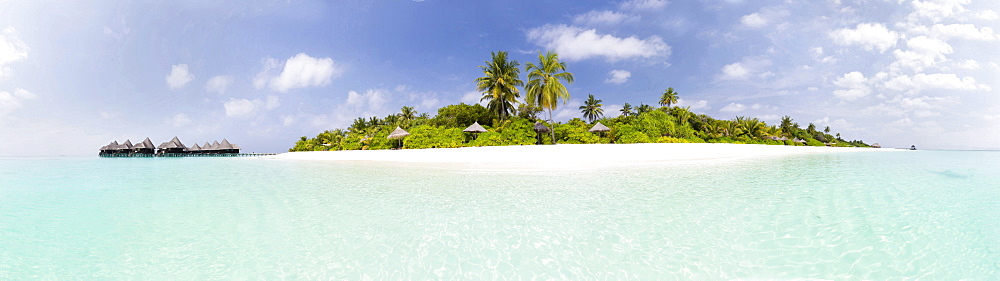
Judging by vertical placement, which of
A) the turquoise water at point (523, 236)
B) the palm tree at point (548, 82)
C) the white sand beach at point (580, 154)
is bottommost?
the turquoise water at point (523, 236)

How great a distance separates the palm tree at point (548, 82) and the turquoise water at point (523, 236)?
2060 centimetres

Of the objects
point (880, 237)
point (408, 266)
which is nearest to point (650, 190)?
point (880, 237)

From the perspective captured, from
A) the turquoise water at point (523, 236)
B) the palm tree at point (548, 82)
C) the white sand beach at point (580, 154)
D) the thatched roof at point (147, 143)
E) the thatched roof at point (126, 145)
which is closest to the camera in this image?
the turquoise water at point (523, 236)

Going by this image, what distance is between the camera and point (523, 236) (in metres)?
3.85

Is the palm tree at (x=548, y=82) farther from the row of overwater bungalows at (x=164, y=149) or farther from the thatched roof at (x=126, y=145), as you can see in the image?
the thatched roof at (x=126, y=145)

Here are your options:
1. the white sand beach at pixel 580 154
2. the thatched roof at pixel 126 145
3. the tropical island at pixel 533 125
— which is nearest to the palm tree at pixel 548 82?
the tropical island at pixel 533 125

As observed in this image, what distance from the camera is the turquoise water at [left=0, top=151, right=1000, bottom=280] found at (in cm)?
295

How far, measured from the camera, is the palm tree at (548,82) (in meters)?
26.9

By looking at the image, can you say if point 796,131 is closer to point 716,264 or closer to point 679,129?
point 679,129

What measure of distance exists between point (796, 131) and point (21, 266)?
65.4 meters

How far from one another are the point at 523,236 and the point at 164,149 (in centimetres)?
5827

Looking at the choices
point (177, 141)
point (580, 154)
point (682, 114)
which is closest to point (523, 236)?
point (580, 154)

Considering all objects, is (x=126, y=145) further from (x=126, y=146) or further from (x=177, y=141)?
(x=177, y=141)

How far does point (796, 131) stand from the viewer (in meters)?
50.4
